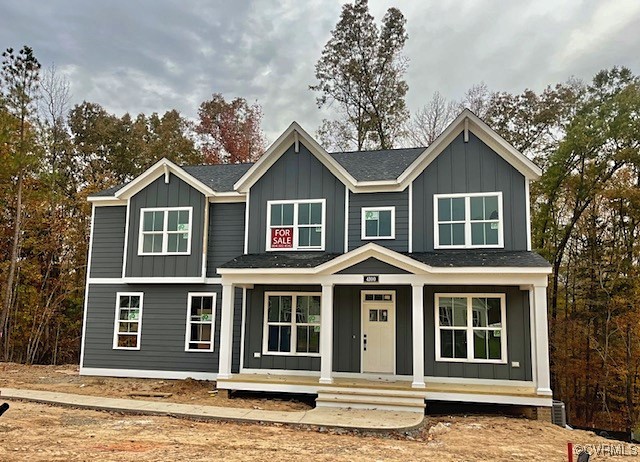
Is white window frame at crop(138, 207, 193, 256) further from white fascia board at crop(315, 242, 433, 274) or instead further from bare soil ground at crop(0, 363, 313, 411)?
white fascia board at crop(315, 242, 433, 274)

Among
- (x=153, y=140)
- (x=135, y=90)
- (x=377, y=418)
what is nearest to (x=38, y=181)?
(x=135, y=90)

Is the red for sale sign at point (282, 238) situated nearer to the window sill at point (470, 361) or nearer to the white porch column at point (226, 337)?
the white porch column at point (226, 337)

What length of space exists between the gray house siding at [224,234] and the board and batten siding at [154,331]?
2.71ft

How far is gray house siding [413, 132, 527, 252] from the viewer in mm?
12703

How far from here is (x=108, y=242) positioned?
50.7ft

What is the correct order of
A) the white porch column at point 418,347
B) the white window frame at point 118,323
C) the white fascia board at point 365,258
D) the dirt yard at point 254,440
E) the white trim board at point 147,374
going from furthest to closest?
the white window frame at point 118,323, the white trim board at point 147,374, the white fascia board at point 365,258, the white porch column at point 418,347, the dirt yard at point 254,440

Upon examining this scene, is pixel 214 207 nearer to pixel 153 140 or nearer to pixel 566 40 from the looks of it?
pixel 566 40

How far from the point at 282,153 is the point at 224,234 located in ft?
9.68

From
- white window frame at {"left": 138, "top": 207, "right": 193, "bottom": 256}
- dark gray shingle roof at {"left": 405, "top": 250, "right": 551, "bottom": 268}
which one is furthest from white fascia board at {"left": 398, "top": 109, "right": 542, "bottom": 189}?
white window frame at {"left": 138, "top": 207, "right": 193, "bottom": 256}

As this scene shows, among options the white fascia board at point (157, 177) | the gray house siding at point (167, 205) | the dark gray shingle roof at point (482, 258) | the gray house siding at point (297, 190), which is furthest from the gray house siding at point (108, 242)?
the dark gray shingle roof at point (482, 258)

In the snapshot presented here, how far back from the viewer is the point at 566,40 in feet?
60.0

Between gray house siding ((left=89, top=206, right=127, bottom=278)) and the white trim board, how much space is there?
279cm

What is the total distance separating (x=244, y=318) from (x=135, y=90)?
1786 centimetres

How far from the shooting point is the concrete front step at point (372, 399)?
10.7 metres
